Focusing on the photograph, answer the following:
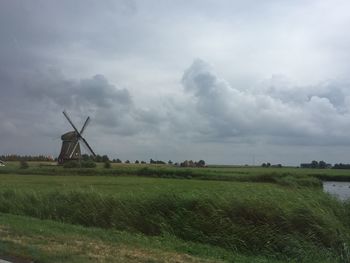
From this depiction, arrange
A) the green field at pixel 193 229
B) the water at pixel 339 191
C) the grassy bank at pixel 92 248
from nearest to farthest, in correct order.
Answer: the grassy bank at pixel 92 248, the green field at pixel 193 229, the water at pixel 339 191

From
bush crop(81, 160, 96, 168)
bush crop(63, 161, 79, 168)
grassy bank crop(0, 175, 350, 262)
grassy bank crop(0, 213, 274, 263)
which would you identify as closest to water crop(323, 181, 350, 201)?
grassy bank crop(0, 175, 350, 262)

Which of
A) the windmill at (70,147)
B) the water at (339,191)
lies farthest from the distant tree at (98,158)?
the water at (339,191)

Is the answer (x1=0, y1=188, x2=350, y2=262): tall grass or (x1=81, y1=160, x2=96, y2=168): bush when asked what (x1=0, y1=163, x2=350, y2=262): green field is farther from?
(x1=81, y1=160, x2=96, y2=168): bush

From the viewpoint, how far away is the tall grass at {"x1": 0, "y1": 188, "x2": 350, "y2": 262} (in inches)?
588

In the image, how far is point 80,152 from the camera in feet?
388

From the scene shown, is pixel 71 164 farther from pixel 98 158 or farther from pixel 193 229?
pixel 193 229

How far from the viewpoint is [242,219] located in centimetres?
1652

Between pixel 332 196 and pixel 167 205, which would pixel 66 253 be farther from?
pixel 332 196

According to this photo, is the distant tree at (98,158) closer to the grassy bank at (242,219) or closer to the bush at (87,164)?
the bush at (87,164)

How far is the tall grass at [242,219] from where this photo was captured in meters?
14.9

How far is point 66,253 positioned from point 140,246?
2.52m

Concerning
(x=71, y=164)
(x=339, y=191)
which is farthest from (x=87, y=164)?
(x=339, y=191)

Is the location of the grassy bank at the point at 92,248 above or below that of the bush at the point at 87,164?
below

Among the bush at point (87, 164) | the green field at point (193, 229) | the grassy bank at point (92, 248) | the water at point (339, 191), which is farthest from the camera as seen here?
the bush at point (87, 164)
